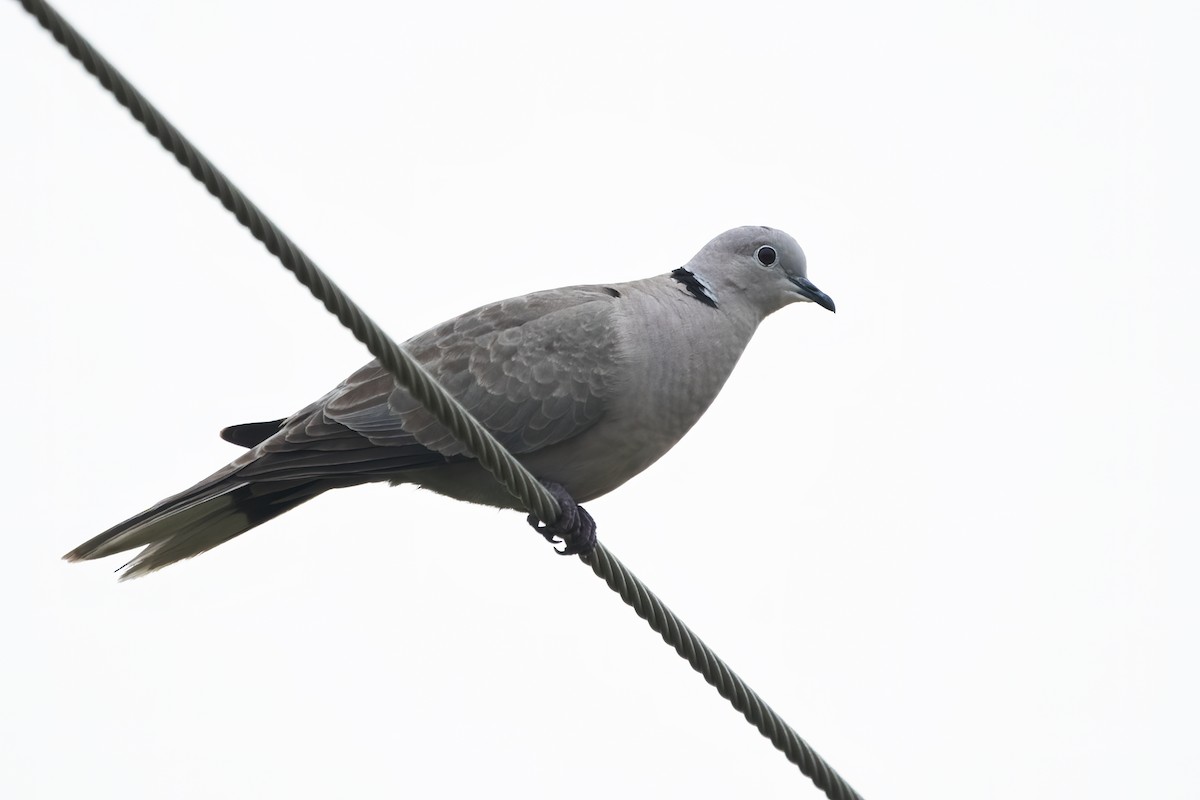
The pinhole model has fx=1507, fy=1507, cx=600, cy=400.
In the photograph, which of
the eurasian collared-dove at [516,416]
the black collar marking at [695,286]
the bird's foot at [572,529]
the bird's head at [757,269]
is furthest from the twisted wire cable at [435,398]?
the bird's head at [757,269]

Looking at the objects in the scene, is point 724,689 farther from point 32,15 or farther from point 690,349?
point 32,15

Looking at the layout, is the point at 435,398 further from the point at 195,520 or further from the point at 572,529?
the point at 195,520

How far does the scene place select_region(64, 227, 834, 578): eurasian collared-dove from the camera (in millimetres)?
5559

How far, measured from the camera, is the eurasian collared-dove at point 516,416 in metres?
5.56

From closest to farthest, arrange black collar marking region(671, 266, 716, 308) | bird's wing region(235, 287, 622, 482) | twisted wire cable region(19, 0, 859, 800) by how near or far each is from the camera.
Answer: twisted wire cable region(19, 0, 859, 800)
bird's wing region(235, 287, 622, 482)
black collar marking region(671, 266, 716, 308)

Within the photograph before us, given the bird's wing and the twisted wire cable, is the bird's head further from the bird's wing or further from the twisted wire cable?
the twisted wire cable

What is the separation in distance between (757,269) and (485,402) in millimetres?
1361

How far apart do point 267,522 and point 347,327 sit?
2.56 m

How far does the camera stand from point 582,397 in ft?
18.3

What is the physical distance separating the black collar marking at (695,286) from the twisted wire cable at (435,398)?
1.77 m

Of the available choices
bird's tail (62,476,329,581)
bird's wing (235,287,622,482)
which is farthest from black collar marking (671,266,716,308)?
bird's tail (62,476,329,581)

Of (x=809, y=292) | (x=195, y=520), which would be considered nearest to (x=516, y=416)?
(x=195, y=520)

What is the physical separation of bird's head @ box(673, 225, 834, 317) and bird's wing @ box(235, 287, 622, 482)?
0.59 metres

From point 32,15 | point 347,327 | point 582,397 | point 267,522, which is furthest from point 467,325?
point 32,15
